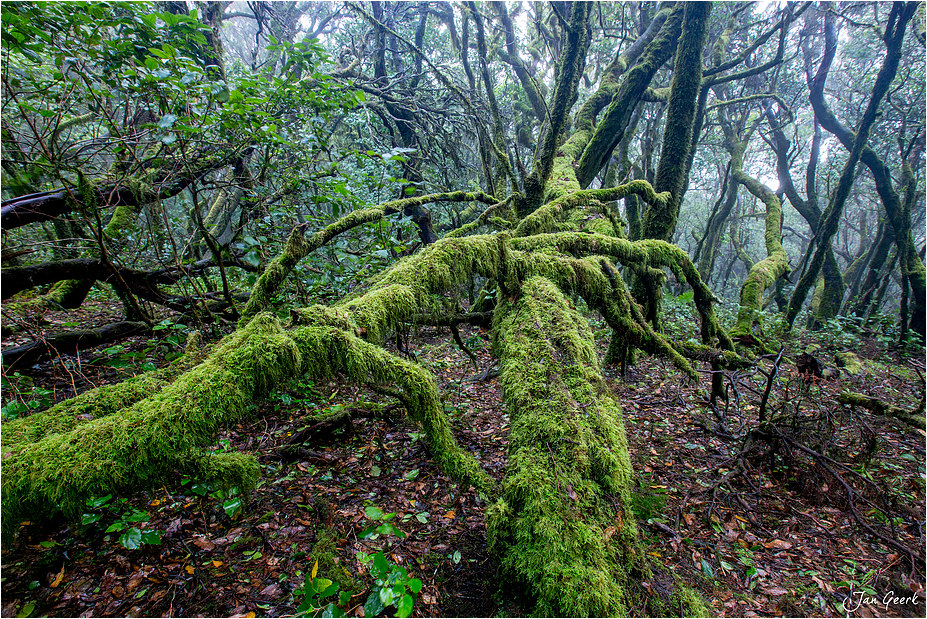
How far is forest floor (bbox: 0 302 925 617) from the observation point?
2420 mm

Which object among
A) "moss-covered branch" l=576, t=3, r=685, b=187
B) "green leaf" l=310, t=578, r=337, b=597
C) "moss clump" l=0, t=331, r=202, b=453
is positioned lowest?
"green leaf" l=310, t=578, r=337, b=597

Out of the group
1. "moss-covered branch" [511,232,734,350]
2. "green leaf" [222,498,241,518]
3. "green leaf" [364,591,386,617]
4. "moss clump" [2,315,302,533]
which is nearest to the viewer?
"moss clump" [2,315,302,533]

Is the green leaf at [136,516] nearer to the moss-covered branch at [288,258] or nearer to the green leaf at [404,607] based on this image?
the moss-covered branch at [288,258]

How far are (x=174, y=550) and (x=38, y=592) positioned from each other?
2.19 feet

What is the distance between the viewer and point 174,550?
2723 mm

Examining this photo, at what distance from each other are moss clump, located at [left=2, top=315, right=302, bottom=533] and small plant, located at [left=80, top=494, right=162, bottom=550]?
1.01 metres

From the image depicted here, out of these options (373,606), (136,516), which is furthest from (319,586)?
(136,516)

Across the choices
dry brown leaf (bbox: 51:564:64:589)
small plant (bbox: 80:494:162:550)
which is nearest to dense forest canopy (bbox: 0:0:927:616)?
small plant (bbox: 80:494:162:550)

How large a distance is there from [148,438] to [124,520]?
2196mm

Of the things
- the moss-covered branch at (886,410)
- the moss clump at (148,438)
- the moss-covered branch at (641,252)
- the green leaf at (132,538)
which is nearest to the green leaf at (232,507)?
the green leaf at (132,538)

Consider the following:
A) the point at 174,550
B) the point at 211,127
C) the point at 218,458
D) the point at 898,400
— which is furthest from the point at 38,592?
the point at 898,400

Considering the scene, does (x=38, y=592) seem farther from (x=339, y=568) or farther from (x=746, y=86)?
(x=746, y=86)

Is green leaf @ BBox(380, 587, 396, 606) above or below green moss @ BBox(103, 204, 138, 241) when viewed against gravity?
below

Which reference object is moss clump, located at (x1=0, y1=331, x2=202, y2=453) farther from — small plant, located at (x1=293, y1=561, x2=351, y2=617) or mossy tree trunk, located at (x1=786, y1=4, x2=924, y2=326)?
mossy tree trunk, located at (x1=786, y1=4, x2=924, y2=326)
